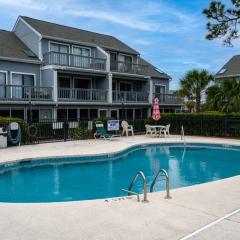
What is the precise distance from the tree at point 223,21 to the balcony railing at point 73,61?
2172 centimetres

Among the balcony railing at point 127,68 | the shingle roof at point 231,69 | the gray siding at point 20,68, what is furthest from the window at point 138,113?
the shingle roof at point 231,69

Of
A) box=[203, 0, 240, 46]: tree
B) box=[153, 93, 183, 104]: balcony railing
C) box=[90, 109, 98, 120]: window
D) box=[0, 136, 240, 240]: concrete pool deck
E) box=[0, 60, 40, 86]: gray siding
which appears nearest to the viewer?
box=[0, 136, 240, 240]: concrete pool deck

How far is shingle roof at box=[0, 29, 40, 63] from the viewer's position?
83.3 ft

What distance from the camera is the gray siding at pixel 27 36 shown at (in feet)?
90.4

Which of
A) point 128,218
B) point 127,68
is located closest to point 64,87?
point 127,68

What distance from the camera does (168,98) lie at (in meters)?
37.2

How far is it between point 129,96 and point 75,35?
749cm

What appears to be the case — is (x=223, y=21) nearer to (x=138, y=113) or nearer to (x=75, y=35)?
(x=75, y=35)

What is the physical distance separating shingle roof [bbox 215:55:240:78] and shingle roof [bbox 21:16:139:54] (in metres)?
12.7

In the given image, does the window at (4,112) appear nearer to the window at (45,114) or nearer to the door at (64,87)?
the window at (45,114)

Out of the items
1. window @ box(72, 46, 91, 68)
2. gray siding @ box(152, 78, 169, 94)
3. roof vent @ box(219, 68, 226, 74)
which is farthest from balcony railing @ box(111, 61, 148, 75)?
roof vent @ box(219, 68, 226, 74)

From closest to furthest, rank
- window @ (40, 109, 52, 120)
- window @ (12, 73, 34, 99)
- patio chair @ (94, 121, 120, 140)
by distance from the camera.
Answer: patio chair @ (94, 121, 120, 140) < window @ (12, 73, 34, 99) < window @ (40, 109, 52, 120)

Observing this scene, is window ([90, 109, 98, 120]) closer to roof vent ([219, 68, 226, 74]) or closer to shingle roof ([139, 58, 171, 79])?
shingle roof ([139, 58, 171, 79])

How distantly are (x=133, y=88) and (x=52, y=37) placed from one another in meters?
10.9
